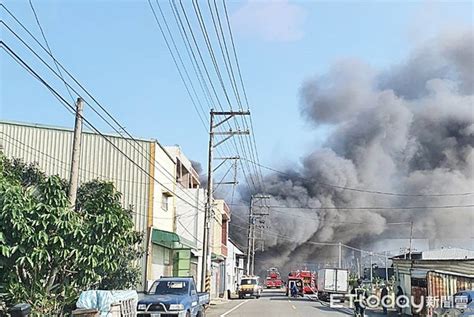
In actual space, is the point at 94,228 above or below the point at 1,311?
above

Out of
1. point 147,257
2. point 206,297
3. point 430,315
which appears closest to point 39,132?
point 147,257

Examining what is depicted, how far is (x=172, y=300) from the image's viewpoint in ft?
65.9

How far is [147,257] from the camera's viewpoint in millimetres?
32125

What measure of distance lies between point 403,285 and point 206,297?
937cm

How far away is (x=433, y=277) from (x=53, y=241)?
13802mm

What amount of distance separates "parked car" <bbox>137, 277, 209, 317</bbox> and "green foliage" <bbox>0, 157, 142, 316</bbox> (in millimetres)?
2518

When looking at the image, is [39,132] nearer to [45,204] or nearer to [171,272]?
[171,272]

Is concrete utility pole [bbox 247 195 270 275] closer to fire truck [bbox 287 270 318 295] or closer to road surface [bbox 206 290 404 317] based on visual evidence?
fire truck [bbox 287 270 318 295]

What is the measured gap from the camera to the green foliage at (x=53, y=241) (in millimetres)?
15242

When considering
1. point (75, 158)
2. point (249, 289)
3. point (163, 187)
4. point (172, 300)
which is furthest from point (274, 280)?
point (75, 158)

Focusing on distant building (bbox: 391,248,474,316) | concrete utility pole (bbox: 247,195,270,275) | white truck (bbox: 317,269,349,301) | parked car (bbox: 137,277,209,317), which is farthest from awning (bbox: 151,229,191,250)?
concrete utility pole (bbox: 247,195,270,275)

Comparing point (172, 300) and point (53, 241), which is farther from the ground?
point (53, 241)

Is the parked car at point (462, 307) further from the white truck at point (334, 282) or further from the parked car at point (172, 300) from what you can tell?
the white truck at point (334, 282)

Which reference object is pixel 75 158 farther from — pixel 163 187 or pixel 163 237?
pixel 163 187
